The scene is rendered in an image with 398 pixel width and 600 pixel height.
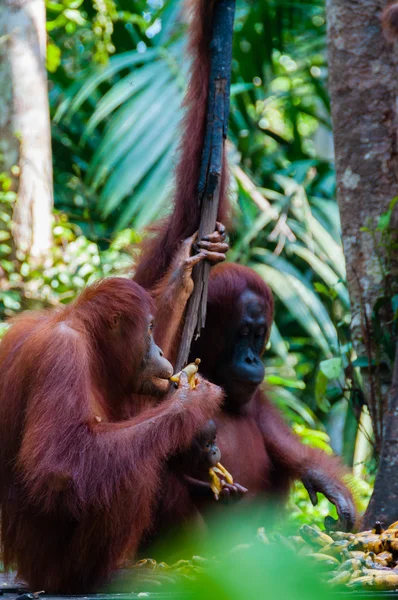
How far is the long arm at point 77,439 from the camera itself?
2.21 metres

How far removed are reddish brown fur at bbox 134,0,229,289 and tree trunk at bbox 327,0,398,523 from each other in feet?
2.35

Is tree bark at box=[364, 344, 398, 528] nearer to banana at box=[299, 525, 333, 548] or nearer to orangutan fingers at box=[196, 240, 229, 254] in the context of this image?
banana at box=[299, 525, 333, 548]

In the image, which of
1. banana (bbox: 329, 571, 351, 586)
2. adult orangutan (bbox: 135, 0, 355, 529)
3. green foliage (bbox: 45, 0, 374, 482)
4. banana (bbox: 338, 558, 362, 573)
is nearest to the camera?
banana (bbox: 329, 571, 351, 586)

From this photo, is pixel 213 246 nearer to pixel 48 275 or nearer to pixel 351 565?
pixel 351 565

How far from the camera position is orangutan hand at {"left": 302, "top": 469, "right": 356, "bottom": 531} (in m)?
3.22

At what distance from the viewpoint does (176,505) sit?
A: 304 cm

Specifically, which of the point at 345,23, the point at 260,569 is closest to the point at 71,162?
the point at 345,23

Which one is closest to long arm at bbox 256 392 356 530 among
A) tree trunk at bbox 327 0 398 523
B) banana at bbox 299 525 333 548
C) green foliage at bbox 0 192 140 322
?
tree trunk at bbox 327 0 398 523

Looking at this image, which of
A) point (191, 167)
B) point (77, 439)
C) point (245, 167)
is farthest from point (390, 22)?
point (245, 167)

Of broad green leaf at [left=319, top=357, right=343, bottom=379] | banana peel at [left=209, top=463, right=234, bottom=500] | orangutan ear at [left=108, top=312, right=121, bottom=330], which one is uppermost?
orangutan ear at [left=108, top=312, right=121, bottom=330]

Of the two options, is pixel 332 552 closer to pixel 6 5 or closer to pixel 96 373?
pixel 96 373

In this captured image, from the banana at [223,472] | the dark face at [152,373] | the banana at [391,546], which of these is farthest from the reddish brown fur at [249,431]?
the banana at [391,546]

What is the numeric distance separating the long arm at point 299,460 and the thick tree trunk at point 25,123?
7.77 feet

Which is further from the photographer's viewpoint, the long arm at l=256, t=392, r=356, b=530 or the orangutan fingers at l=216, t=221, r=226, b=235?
the long arm at l=256, t=392, r=356, b=530
